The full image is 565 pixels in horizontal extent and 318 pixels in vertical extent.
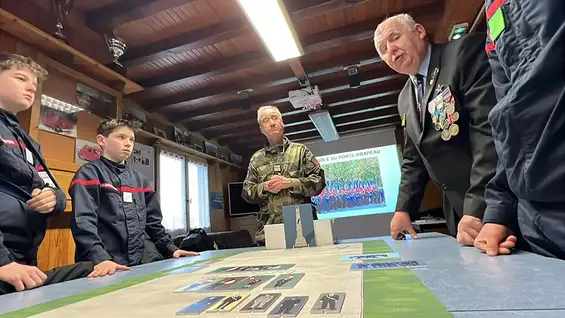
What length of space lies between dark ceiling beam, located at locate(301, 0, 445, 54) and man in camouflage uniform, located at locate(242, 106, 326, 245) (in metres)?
1.25

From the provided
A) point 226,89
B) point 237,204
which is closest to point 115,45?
point 226,89

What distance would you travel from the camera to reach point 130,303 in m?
0.52

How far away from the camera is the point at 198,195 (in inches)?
198

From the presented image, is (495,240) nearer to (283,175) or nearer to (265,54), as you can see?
(283,175)

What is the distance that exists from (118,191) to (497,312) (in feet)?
5.03

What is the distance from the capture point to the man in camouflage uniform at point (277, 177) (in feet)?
5.62

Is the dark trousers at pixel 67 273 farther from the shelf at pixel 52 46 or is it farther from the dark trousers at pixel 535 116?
the shelf at pixel 52 46

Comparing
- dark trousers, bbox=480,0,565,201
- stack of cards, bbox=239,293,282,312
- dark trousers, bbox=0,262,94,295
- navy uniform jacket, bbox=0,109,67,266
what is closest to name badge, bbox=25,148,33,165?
navy uniform jacket, bbox=0,109,67,266

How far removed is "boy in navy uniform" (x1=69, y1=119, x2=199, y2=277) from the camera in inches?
47.6

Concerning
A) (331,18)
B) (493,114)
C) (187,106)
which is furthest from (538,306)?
(187,106)

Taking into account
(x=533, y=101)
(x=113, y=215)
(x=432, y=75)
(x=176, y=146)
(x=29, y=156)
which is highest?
(x=176, y=146)

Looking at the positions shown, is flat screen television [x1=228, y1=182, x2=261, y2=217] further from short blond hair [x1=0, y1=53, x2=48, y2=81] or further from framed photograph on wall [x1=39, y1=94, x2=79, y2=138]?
short blond hair [x1=0, y1=53, x2=48, y2=81]

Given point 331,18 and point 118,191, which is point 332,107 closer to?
point 331,18

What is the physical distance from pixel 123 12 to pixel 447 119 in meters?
2.40
